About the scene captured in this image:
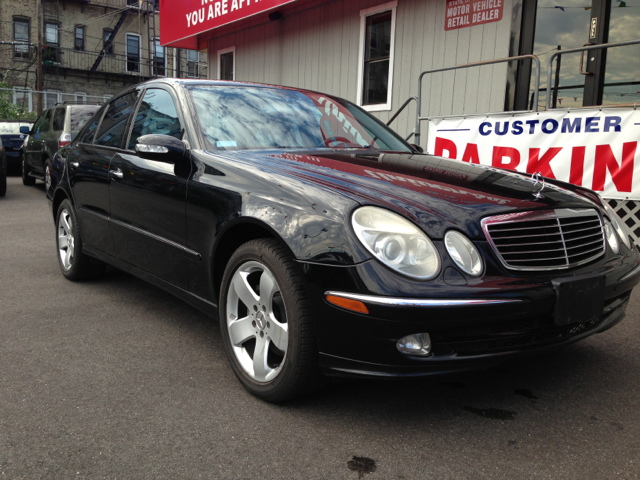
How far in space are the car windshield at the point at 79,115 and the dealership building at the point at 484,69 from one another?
10.5 feet

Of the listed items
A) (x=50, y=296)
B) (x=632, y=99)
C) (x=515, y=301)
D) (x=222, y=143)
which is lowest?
(x=50, y=296)

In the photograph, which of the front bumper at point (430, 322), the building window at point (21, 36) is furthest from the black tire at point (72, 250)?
the building window at point (21, 36)

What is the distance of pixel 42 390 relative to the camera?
9.34 feet

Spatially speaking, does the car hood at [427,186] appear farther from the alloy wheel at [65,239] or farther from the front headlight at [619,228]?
the alloy wheel at [65,239]

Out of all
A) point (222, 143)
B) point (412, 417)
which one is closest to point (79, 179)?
point (222, 143)

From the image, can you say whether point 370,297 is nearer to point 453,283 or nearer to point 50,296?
point 453,283

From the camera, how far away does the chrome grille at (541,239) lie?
246cm

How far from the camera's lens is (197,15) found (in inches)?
514

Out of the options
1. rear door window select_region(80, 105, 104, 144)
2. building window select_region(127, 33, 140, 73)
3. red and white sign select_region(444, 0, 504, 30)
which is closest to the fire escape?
building window select_region(127, 33, 140, 73)

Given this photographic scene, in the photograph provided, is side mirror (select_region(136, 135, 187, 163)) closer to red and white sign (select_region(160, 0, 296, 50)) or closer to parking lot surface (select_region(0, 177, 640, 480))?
parking lot surface (select_region(0, 177, 640, 480))

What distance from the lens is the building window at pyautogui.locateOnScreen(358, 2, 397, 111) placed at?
32.4 ft

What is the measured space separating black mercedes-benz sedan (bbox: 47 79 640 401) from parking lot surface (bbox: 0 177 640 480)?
265 millimetres

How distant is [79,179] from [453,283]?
3.31 m

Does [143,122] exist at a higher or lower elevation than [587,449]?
higher
